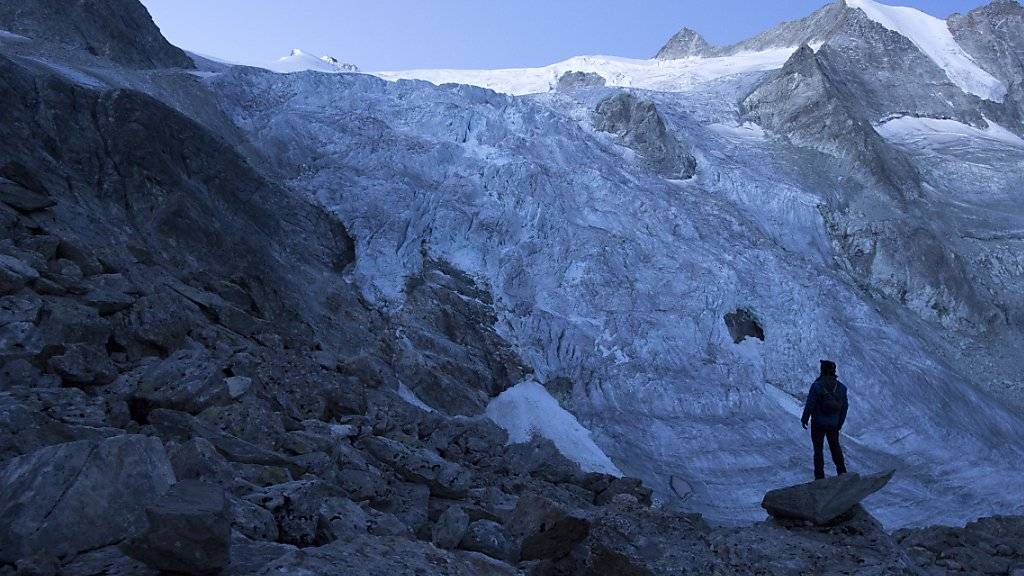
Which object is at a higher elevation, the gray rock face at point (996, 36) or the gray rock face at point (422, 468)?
the gray rock face at point (996, 36)

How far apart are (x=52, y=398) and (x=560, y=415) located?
14.9 meters

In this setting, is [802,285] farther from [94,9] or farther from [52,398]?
[94,9]

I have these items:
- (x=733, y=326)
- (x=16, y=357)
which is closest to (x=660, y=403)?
(x=733, y=326)

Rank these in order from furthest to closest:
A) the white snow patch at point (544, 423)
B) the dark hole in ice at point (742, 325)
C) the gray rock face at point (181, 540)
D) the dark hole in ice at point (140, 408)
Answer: the dark hole in ice at point (742, 325), the white snow patch at point (544, 423), the dark hole in ice at point (140, 408), the gray rock face at point (181, 540)

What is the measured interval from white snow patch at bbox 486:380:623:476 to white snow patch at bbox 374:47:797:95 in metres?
27.6

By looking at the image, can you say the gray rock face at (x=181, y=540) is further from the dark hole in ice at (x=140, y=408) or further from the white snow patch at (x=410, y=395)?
the white snow patch at (x=410, y=395)

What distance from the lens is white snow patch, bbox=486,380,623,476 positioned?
59.1 feet

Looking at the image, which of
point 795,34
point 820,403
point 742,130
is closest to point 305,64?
point 742,130

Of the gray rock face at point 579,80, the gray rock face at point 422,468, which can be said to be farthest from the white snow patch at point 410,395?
the gray rock face at point 579,80

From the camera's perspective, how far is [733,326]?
76.9 feet

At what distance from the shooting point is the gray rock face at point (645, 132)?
102ft

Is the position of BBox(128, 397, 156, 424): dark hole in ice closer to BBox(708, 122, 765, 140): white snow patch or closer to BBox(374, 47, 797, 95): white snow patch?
BBox(708, 122, 765, 140): white snow patch

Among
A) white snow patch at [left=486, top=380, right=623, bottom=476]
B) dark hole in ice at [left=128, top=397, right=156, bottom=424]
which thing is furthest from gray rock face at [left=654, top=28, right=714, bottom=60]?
dark hole in ice at [left=128, top=397, right=156, bottom=424]

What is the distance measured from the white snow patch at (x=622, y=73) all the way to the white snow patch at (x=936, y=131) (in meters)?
7.47
